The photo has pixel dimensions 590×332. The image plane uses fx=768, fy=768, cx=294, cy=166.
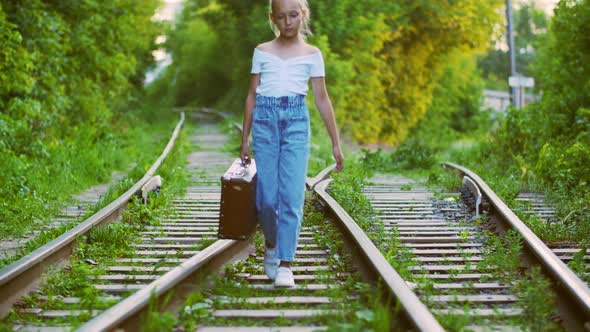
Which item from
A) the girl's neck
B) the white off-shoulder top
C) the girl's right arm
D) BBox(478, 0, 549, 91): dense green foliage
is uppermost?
BBox(478, 0, 549, 91): dense green foliage

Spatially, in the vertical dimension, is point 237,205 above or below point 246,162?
below

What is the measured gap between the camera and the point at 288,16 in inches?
182

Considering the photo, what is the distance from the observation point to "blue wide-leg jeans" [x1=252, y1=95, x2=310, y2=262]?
4.73m

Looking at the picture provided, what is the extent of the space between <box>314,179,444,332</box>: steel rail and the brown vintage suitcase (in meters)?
0.78

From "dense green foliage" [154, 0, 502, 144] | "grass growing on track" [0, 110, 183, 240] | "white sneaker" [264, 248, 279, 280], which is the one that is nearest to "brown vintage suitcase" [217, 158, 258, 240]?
"white sneaker" [264, 248, 279, 280]

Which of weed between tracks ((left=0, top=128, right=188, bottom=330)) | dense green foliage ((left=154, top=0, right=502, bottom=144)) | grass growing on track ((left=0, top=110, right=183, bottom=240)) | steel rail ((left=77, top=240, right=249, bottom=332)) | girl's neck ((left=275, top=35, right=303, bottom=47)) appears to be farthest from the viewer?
dense green foliage ((left=154, top=0, right=502, bottom=144))

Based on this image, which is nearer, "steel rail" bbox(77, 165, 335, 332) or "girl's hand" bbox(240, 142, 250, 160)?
"steel rail" bbox(77, 165, 335, 332)

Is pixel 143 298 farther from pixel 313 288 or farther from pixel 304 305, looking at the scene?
pixel 313 288

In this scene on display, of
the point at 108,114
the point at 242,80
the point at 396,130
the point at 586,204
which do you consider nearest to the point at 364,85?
the point at 396,130

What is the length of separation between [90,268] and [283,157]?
1637 mm

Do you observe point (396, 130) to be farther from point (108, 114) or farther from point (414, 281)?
point (414, 281)

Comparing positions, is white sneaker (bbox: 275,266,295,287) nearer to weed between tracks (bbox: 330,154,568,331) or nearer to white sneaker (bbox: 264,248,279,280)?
white sneaker (bbox: 264,248,279,280)

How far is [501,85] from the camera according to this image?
94312 mm

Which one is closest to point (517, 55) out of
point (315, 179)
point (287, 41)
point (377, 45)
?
point (377, 45)
